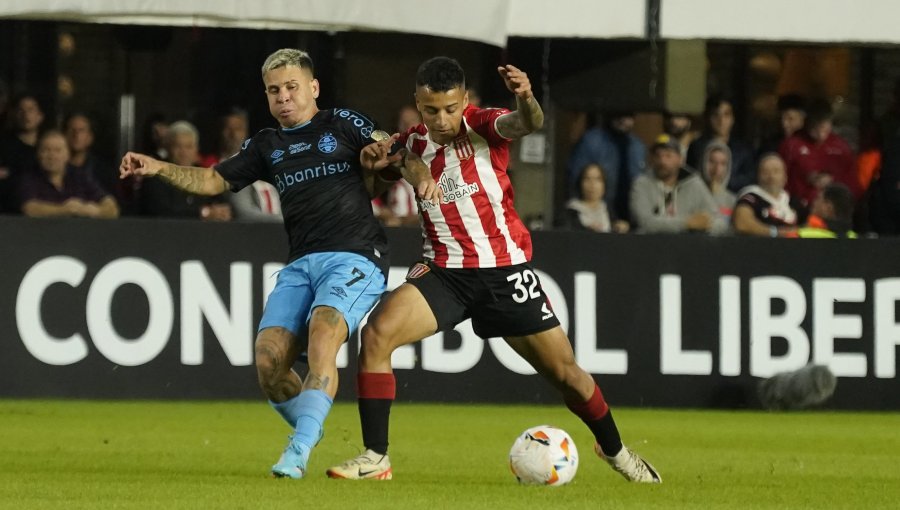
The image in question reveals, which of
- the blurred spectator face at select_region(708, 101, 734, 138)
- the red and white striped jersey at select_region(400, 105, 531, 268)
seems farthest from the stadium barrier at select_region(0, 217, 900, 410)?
the red and white striped jersey at select_region(400, 105, 531, 268)

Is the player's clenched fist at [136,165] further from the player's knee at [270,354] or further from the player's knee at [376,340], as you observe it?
the player's knee at [376,340]

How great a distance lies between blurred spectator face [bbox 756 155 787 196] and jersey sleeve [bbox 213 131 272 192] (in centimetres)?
736

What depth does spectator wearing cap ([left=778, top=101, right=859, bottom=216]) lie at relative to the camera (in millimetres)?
16562

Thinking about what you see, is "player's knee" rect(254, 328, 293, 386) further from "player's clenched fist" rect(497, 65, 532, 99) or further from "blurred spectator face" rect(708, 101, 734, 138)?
"blurred spectator face" rect(708, 101, 734, 138)

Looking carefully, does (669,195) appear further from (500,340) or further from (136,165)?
(136,165)

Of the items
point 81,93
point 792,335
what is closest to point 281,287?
point 792,335

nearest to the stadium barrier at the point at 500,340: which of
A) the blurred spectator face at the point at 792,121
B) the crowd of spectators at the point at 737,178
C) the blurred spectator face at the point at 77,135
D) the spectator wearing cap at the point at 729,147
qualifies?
the crowd of spectators at the point at 737,178

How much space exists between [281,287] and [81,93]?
9.74 m

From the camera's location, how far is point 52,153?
14727 mm

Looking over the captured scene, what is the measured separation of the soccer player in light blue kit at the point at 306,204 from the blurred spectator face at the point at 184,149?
5.71 m

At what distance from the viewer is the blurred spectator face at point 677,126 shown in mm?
16641

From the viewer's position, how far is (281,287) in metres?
8.98

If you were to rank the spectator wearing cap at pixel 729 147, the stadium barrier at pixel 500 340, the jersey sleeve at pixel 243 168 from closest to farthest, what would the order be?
the jersey sleeve at pixel 243 168, the stadium barrier at pixel 500 340, the spectator wearing cap at pixel 729 147

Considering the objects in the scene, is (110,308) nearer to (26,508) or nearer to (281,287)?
(281,287)
